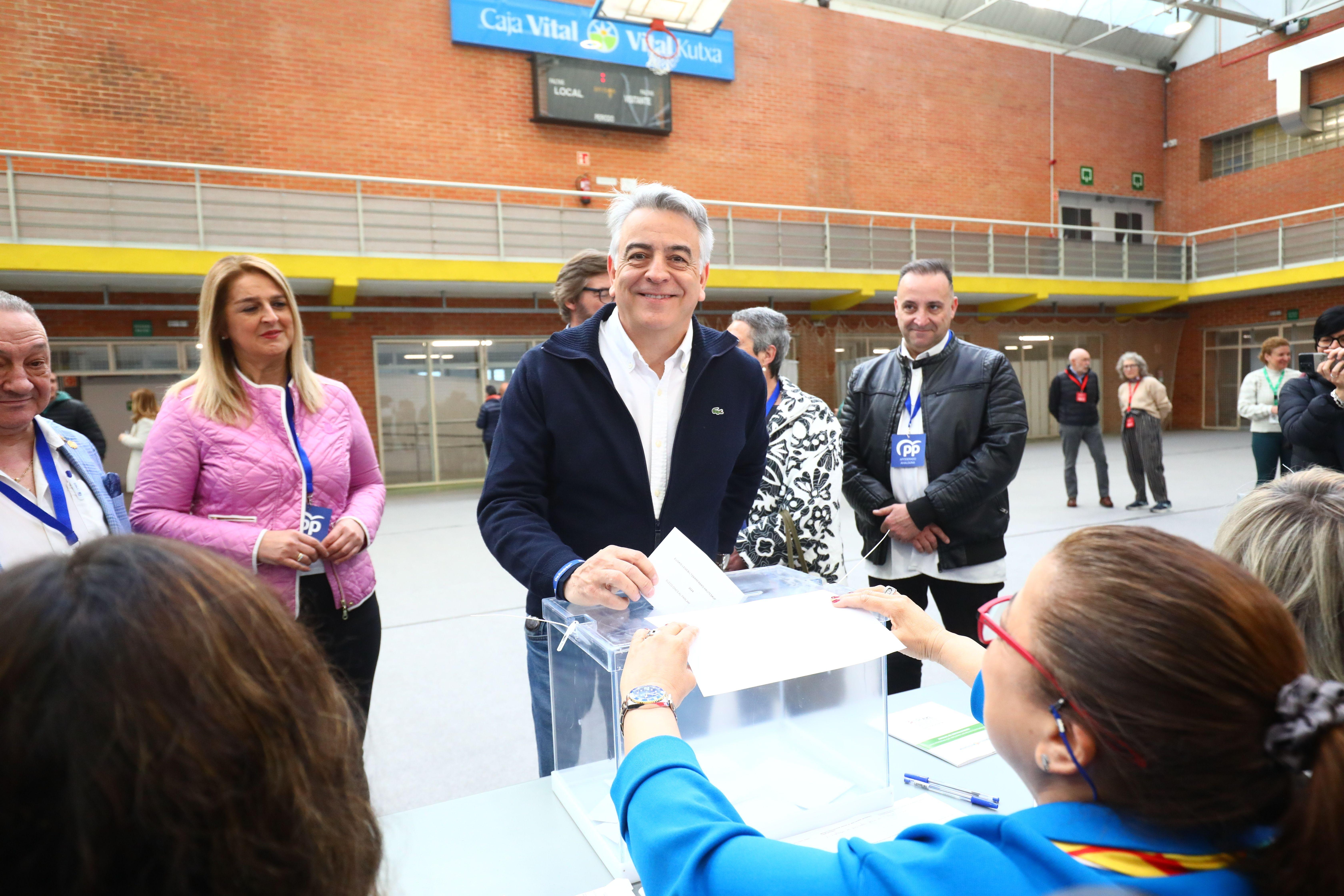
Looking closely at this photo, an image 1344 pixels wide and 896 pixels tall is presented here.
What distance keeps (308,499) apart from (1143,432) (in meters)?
7.01

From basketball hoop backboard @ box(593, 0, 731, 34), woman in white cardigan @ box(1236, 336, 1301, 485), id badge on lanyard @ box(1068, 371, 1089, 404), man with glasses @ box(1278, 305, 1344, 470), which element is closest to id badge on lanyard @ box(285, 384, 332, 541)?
man with glasses @ box(1278, 305, 1344, 470)

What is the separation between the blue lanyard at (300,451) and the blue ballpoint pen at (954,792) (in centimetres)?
155

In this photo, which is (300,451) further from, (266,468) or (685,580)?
(685,580)

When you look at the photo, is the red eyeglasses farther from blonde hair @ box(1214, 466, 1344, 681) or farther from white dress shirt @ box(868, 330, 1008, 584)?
white dress shirt @ box(868, 330, 1008, 584)

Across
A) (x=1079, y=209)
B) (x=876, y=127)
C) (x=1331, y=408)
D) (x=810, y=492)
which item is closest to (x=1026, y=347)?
(x=1079, y=209)

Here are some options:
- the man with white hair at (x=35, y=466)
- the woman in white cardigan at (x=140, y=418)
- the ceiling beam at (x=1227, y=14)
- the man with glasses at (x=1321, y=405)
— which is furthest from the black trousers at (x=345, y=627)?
the ceiling beam at (x=1227, y=14)

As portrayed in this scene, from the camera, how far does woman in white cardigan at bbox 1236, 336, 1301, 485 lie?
6062 mm

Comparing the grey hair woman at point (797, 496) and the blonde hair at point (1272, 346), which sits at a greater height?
the blonde hair at point (1272, 346)

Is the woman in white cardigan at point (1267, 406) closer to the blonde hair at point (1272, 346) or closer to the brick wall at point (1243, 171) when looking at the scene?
the blonde hair at point (1272, 346)

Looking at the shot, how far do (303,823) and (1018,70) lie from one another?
17002 mm

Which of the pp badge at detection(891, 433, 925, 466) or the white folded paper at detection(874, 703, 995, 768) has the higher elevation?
the pp badge at detection(891, 433, 925, 466)

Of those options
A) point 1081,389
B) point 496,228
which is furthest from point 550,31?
point 1081,389

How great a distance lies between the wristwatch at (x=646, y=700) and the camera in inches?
37.1

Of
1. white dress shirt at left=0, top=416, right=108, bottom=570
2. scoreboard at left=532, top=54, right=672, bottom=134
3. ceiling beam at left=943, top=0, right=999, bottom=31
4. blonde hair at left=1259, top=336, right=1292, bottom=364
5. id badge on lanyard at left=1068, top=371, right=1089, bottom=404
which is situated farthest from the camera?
ceiling beam at left=943, top=0, right=999, bottom=31
